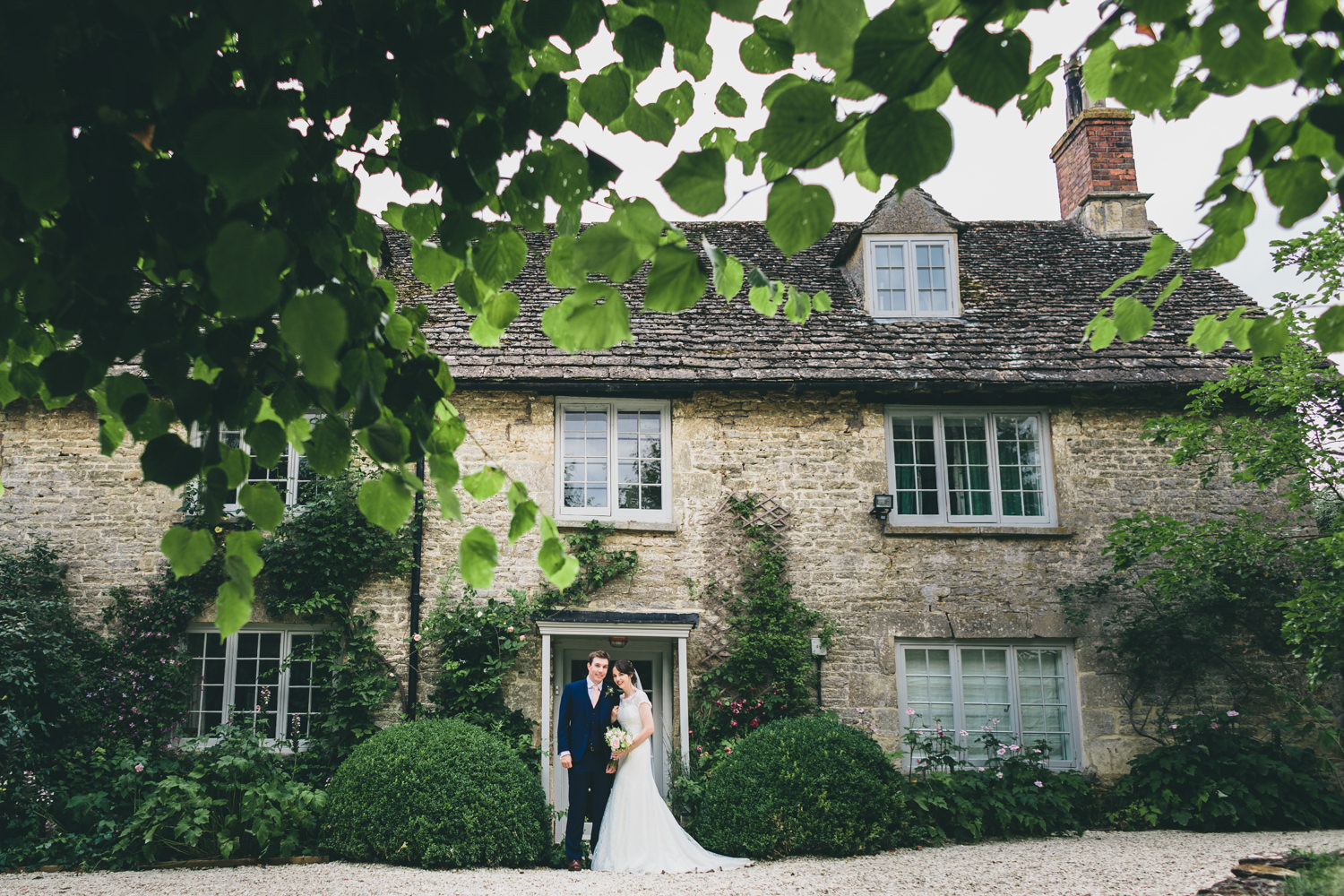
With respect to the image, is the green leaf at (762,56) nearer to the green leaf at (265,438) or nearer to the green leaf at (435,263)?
the green leaf at (435,263)

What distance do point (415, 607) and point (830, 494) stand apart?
4960 mm

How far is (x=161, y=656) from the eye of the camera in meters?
9.66

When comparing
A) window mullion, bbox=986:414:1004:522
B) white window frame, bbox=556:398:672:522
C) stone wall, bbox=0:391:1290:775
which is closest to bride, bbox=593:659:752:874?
stone wall, bbox=0:391:1290:775

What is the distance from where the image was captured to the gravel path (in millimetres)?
6492

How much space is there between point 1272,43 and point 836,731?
759 cm

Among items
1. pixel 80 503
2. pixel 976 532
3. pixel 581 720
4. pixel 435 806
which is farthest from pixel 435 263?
pixel 80 503

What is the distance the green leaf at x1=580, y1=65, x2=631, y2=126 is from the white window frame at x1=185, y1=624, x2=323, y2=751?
911 centimetres

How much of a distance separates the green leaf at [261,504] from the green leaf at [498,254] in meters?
0.80

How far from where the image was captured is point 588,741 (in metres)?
8.16

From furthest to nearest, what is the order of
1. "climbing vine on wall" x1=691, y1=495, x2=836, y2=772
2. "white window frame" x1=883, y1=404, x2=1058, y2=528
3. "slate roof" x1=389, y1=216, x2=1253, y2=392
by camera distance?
"white window frame" x1=883, y1=404, x2=1058, y2=528 < "slate roof" x1=389, y1=216, x2=1253, y2=392 < "climbing vine on wall" x1=691, y1=495, x2=836, y2=772

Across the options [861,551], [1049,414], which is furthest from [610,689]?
[1049,414]

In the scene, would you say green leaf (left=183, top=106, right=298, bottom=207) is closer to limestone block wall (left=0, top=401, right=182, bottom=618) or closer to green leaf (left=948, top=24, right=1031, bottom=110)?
green leaf (left=948, top=24, right=1031, bottom=110)

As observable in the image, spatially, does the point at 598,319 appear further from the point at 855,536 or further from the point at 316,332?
the point at 855,536

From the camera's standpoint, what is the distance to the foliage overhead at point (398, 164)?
55.2 inches
